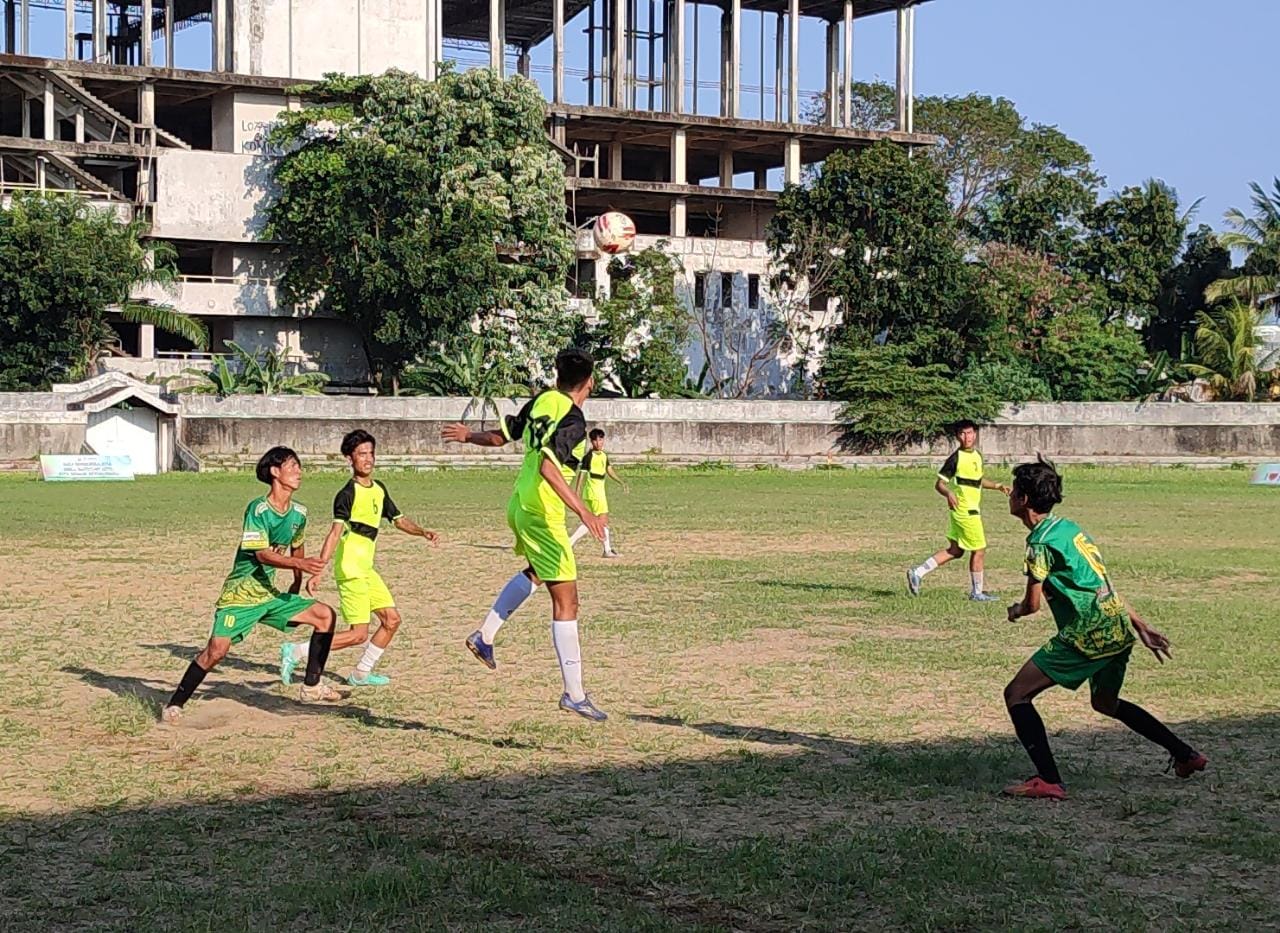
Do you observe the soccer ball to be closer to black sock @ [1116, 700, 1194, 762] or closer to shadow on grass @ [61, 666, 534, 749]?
shadow on grass @ [61, 666, 534, 749]

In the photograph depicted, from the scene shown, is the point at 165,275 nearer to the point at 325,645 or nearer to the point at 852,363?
the point at 852,363

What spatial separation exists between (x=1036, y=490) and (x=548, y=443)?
2784 millimetres

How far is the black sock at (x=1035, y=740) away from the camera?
25.3ft

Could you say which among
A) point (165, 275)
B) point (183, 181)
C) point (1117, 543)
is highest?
point (183, 181)

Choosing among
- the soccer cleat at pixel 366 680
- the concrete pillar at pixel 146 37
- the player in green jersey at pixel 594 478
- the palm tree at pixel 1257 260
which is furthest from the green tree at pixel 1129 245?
the soccer cleat at pixel 366 680

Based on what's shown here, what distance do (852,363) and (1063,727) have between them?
142 feet

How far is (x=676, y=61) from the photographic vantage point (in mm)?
65312

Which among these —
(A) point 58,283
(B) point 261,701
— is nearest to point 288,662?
(B) point 261,701

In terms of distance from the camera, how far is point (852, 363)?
171ft

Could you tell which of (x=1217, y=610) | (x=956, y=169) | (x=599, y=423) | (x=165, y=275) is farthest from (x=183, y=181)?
(x=1217, y=610)

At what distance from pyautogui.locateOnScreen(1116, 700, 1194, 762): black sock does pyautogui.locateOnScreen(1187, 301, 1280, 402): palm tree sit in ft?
166

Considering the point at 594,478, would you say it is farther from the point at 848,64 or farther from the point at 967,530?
the point at 848,64

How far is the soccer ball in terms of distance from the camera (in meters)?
52.2

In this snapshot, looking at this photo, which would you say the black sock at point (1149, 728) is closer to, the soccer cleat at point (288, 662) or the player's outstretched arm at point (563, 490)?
the player's outstretched arm at point (563, 490)
